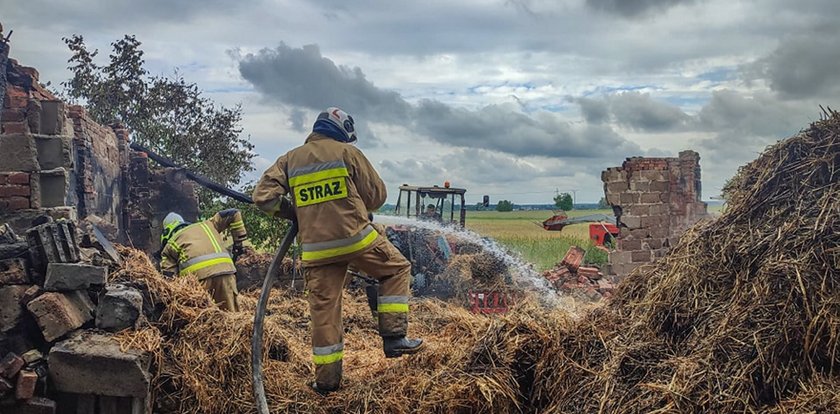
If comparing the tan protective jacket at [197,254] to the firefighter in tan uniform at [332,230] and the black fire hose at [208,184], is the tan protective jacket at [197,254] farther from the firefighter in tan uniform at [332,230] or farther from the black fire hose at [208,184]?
the black fire hose at [208,184]

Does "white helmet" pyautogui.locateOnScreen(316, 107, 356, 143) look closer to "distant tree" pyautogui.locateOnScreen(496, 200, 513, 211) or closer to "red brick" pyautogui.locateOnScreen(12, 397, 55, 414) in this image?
"red brick" pyautogui.locateOnScreen(12, 397, 55, 414)

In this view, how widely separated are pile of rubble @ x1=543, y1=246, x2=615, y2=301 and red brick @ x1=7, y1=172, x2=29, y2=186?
872 centimetres

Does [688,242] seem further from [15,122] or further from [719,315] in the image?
[15,122]

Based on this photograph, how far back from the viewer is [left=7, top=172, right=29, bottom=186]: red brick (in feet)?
19.1

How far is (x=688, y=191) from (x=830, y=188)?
7.79m

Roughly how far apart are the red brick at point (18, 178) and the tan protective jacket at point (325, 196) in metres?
2.62

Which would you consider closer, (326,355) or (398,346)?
(326,355)

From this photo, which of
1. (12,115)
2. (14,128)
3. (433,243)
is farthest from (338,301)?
(433,243)

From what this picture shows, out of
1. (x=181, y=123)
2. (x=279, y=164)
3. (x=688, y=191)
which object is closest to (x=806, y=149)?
(x=279, y=164)

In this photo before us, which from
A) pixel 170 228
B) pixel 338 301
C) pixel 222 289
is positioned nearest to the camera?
pixel 338 301

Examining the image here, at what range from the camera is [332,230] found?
4480mm

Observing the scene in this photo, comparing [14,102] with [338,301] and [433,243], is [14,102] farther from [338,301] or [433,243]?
[433,243]

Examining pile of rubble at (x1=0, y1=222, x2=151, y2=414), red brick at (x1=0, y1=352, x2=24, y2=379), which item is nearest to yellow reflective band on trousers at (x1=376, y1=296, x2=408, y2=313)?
pile of rubble at (x1=0, y1=222, x2=151, y2=414)

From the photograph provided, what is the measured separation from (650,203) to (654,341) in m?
7.76
